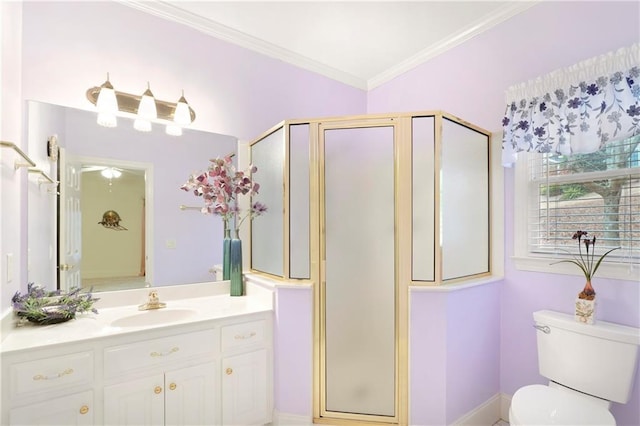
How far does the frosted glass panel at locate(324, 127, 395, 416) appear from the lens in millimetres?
1885

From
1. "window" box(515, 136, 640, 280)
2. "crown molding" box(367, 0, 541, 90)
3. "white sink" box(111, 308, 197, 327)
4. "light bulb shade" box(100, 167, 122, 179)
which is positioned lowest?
"white sink" box(111, 308, 197, 327)

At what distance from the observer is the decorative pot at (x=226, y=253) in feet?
7.38

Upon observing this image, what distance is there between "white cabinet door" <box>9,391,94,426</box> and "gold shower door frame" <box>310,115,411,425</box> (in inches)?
45.1

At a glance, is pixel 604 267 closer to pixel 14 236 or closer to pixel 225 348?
pixel 225 348

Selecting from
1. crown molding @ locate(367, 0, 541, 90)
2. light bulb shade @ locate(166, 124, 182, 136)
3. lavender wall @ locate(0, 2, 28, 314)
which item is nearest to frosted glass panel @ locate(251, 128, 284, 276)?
light bulb shade @ locate(166, 124, 182, 136)

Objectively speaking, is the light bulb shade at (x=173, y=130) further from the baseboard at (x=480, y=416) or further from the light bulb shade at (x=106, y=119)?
the baseboard at (x=480, y=416)

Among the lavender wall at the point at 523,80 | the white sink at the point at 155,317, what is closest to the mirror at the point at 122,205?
the white sink at the point at 155,317

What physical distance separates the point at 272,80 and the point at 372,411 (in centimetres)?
247

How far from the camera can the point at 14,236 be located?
152 cm

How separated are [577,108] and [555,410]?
1.51m

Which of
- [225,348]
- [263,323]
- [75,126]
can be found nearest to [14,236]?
[75,126]

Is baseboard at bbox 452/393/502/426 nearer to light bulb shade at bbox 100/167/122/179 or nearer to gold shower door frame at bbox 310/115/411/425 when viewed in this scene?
gold shower door frame at bbox 310/115/411/425

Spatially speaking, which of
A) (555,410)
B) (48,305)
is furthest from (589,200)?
(48,305)

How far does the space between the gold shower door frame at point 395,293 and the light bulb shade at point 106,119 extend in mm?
1203
